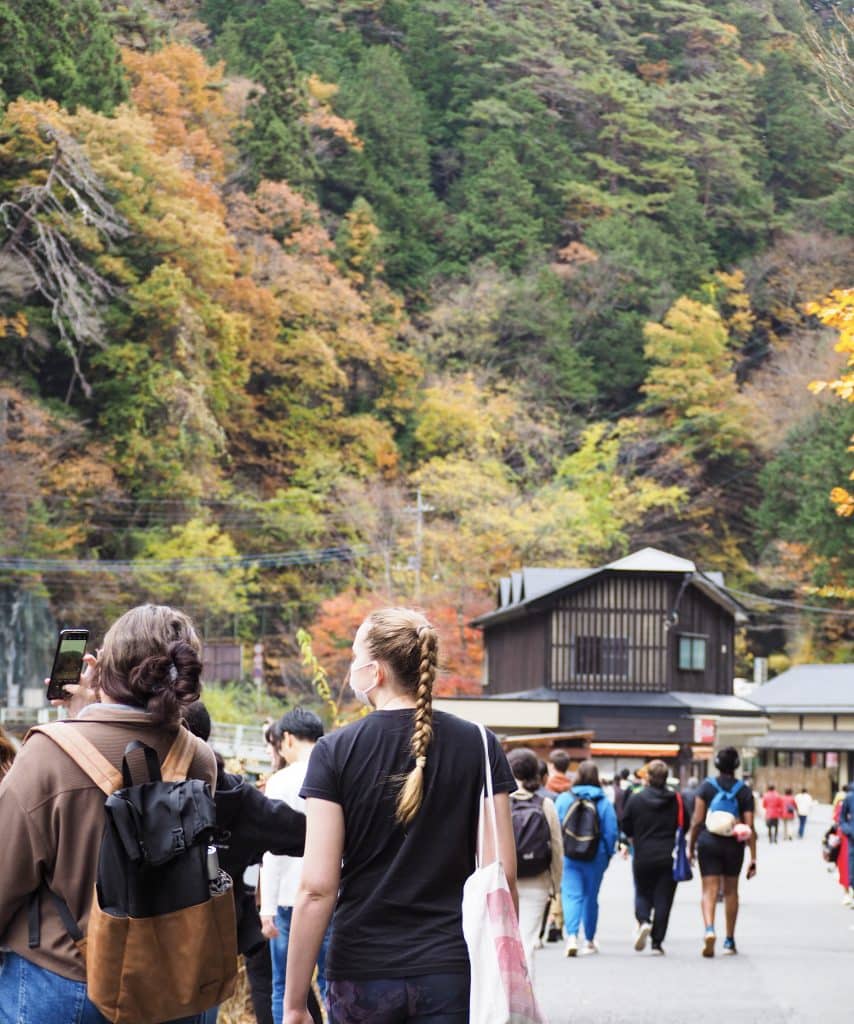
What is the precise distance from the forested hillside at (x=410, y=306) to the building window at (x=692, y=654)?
8316 mm

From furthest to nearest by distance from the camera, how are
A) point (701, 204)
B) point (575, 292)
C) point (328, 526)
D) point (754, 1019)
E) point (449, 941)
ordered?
point (701, 204)
point (575, 292)
point (328, 526)
point (754, 1019)
point (449, 941)

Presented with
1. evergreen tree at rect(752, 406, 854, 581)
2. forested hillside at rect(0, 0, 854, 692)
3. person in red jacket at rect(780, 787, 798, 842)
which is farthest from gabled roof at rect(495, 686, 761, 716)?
evergreen tree at rect(752, 406, 854, 581)

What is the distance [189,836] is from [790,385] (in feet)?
233

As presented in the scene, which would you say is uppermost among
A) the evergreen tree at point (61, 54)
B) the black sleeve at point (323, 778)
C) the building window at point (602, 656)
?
the evergreen tree at point (61, 54)

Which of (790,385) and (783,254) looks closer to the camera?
(790,385)

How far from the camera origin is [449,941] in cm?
441

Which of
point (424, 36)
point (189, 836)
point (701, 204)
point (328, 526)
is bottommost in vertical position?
point (189, 836)

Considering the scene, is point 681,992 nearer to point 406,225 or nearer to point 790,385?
point 790,385

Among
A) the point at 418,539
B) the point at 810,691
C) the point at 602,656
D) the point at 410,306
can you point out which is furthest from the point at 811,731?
the point at 410,306

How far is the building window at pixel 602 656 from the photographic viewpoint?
4819cm

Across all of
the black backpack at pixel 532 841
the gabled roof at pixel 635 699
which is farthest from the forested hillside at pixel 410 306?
the black backpack at pixel 532 841

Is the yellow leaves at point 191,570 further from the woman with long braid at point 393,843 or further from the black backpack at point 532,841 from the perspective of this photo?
the woman with long braid at point 393,843

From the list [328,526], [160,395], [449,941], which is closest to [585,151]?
[328,526]

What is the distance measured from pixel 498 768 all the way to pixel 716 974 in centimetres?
867
